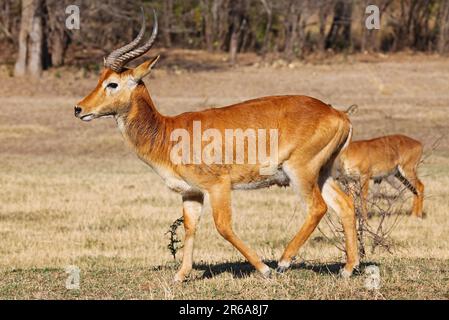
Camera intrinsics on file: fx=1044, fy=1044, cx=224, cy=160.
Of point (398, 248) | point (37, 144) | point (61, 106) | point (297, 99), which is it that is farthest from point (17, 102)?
point (297, 99)

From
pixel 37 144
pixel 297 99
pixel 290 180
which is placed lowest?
pixel 37 144

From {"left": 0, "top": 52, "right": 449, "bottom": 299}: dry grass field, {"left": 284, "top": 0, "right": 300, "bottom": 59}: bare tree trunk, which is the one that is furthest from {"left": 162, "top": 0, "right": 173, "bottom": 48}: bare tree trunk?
{"left": 0, "top": 52, "right": 449, "bottom": 299}: dry grass field

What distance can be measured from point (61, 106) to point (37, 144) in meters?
5.46

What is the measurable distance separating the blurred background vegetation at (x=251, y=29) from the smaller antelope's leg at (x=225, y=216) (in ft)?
93.5

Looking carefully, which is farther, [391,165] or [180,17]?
[180,17]

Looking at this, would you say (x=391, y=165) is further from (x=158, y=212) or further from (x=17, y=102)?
(x=17, y=102)

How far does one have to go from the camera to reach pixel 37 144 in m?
24.1

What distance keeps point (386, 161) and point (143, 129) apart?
7.03m

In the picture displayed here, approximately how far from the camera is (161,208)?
1580 centimetres

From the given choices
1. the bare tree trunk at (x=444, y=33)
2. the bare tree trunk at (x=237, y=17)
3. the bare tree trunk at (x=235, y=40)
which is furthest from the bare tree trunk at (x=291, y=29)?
the bare tree trunk at (x=444, y=33)

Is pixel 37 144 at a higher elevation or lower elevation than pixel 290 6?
lower

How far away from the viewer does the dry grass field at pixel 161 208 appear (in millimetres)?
8555

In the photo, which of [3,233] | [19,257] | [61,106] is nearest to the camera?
→ [19,257]
